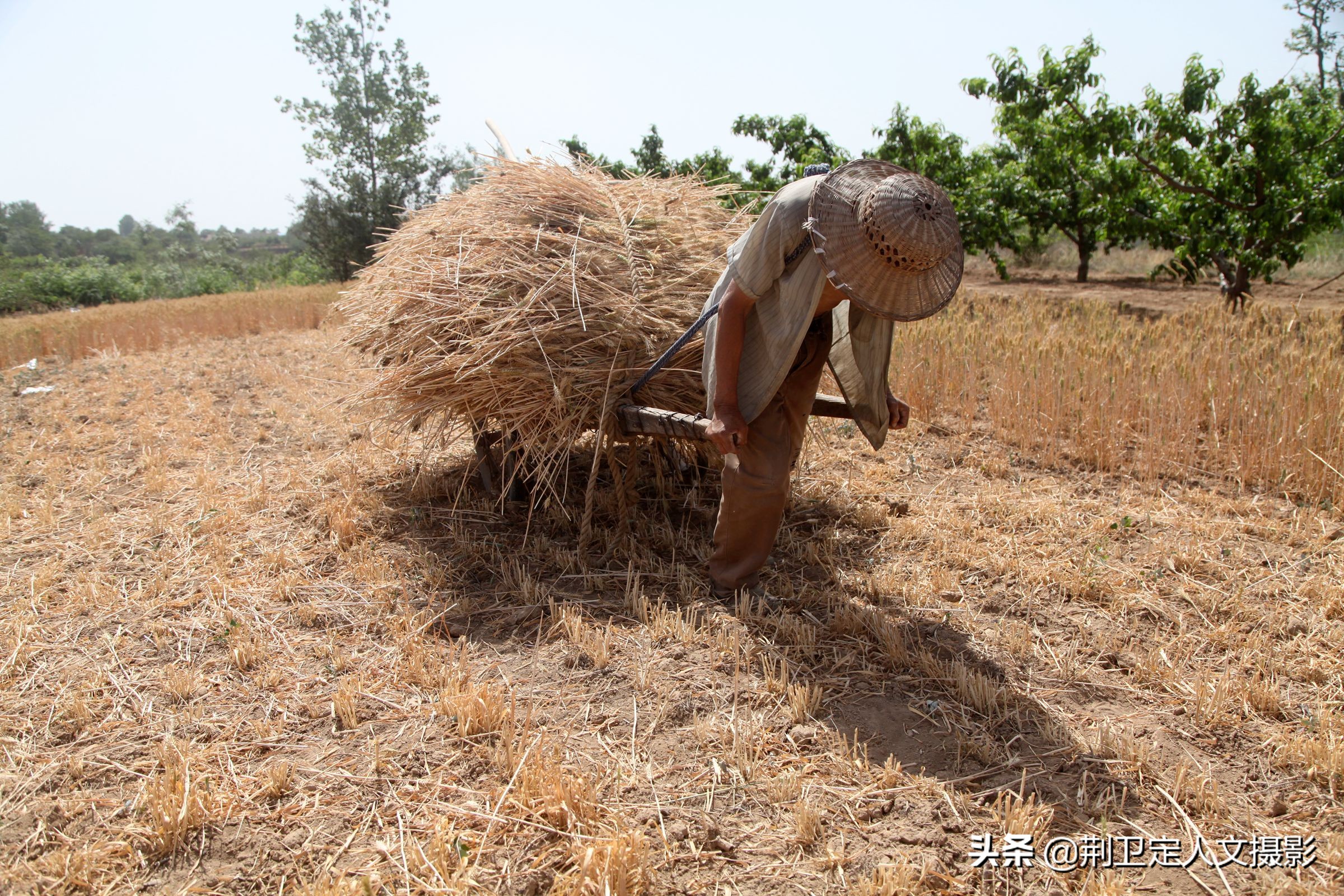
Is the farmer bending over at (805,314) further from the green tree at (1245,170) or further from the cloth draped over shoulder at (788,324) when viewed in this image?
the green tree at (1245,170)

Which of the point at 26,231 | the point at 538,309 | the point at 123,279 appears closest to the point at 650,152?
the point at 538,309

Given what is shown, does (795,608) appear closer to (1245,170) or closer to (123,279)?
(1245,170)

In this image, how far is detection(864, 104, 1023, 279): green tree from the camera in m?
11.5

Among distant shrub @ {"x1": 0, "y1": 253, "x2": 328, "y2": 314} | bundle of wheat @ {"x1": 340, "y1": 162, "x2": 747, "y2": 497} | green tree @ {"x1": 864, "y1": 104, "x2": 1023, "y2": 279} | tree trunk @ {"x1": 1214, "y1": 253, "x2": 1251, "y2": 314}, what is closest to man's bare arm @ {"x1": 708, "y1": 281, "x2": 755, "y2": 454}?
bundle of wheat @ {"x1": 340, "y1": 162, "x2": 747, "y2": 497}

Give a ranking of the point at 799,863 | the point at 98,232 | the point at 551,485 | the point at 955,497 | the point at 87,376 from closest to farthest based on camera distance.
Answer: the point at 799,863 < the point at 551,485 < the point at 955,497 < the point at 87,376 < the point at 98,232

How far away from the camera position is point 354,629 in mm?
2770

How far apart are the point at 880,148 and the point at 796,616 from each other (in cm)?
1095

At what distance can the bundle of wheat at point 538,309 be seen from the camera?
302 centimetres

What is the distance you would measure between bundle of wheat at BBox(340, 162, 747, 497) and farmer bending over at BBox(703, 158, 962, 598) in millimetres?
453

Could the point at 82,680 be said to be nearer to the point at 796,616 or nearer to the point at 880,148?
the point at 796,616

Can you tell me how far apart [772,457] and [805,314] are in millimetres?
543

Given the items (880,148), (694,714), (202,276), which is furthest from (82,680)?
(202,276)

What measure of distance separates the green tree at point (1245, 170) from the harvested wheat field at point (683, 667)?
447 centimetres

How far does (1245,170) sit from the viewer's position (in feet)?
26.7
